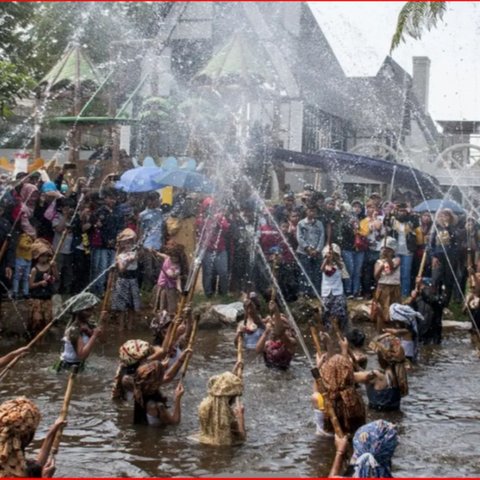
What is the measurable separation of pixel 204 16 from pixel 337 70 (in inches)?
260

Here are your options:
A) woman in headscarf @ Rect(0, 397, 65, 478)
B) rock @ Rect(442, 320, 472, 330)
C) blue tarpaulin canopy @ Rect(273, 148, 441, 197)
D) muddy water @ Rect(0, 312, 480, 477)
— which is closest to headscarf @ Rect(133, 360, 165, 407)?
muddy water @ Rect(0, 312, 480, 477)

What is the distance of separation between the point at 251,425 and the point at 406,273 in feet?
24.6

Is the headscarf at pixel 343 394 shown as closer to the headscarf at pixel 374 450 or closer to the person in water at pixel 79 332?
the headscarf at pixel 374 450

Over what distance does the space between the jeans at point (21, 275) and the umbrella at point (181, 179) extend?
355cm

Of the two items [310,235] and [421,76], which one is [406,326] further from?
[421,76]

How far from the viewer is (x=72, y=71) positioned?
71.8 ft

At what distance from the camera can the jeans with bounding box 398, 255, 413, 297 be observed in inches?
592

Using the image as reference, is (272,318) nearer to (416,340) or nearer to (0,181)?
(416,340)

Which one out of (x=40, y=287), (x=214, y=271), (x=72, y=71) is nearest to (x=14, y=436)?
(x=40, y=287)

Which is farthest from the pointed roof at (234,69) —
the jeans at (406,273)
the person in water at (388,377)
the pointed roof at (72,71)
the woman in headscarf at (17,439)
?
the woman in headscarf at (17,439)

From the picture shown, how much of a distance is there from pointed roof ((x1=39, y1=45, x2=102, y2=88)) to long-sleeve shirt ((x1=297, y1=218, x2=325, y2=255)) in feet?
30.5

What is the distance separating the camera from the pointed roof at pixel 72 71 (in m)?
21.5

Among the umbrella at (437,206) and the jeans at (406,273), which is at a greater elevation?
the umbrella at (437,206)

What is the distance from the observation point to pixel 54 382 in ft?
32.0
